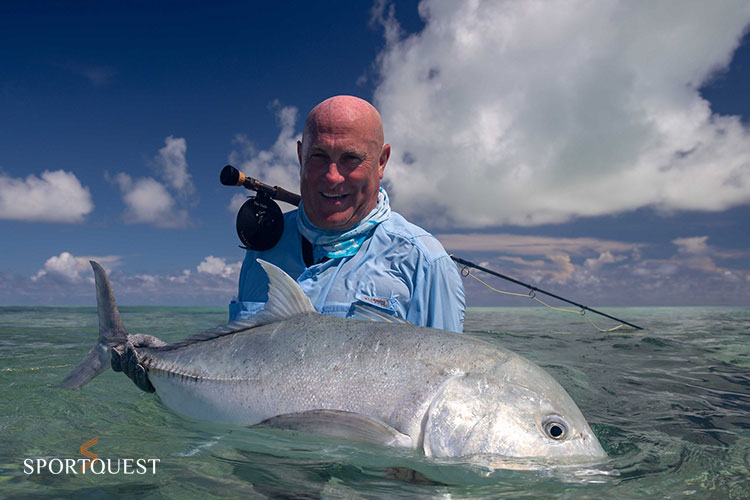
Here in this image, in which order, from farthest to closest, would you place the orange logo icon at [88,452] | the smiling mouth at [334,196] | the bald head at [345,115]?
the smiling mouth at [334,196]
the bald head at [345,115]
the orange logo icon at [88,452]

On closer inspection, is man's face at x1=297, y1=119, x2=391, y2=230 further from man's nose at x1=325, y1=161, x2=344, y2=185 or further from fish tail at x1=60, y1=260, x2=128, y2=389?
fish tail at x1=60, y1=260, x2=128, y2=389

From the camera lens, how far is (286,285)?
3.07 metres

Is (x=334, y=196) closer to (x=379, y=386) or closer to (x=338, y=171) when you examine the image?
(x=338, y=171)

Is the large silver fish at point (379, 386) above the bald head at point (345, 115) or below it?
below

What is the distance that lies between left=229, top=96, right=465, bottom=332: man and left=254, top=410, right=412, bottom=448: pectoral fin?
105cm

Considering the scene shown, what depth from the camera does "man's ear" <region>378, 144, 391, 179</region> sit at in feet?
13.2

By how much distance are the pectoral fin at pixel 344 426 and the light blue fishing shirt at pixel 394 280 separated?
41.4 inches

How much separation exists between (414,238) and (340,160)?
88cm

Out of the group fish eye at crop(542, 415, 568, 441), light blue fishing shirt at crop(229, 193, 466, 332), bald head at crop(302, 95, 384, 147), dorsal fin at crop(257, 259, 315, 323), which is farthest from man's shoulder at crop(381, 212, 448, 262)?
fish eye at crop(542, 415, 568, 441)

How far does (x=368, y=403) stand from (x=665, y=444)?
259cm

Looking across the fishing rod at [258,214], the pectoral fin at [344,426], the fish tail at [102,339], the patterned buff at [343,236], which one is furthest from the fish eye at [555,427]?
the fish tail at [102,339]

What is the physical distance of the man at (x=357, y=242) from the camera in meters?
3.52

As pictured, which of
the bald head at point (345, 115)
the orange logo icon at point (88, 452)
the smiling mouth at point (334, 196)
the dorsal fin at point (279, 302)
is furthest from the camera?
the smiling mouth at point (334, 196)

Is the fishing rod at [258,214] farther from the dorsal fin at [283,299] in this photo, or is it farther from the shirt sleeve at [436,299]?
the shirt sleeve at [436,299]
